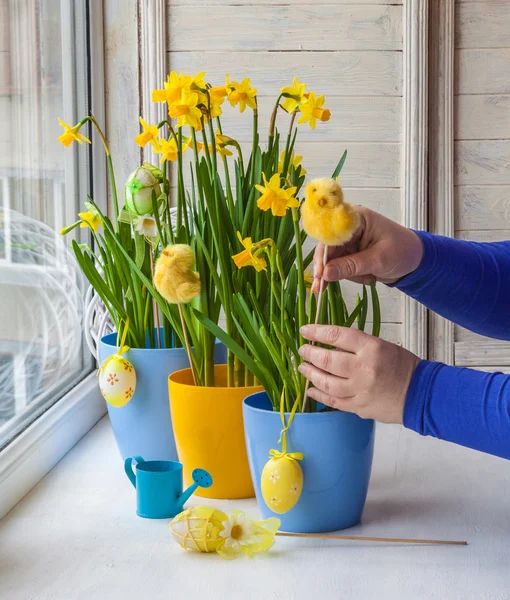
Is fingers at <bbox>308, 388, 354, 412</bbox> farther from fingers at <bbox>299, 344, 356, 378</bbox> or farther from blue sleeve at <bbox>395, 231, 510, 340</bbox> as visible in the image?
blue sleeve at <bbox>395, 231, 510, 340</bbox>

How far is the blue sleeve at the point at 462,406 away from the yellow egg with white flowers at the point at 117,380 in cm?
37

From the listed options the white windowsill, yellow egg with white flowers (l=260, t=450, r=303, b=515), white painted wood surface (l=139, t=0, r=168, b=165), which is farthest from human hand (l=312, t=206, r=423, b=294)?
white painted wood surface (l=139, t=0, r=168, b=165)

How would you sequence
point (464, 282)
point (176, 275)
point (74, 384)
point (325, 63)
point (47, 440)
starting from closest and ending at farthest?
point (176, 275) → point (464, 282) → point (47, 440) → point (74, 384) → point (325, 63)

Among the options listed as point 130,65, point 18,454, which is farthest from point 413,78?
point 18,454

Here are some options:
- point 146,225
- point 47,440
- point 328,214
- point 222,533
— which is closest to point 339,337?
point 328,214

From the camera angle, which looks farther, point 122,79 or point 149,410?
point 122,79

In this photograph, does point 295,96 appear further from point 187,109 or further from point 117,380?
point 117,380

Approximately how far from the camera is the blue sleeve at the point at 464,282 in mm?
904

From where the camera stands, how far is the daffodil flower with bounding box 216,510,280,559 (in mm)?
756

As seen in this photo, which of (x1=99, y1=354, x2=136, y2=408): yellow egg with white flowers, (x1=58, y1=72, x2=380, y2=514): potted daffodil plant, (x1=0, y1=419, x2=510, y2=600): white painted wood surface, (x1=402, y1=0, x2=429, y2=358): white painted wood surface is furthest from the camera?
(x1=402, y1=0, x2=429, y2=358): white painted wood surface

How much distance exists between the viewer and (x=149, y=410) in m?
0.98

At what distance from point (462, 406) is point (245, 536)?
249mm

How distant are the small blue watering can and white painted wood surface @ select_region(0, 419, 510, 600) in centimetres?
2

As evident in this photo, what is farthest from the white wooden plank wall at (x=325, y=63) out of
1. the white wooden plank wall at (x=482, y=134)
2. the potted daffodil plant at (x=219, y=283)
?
the potted daffodil plant at (x=219, y=283)
